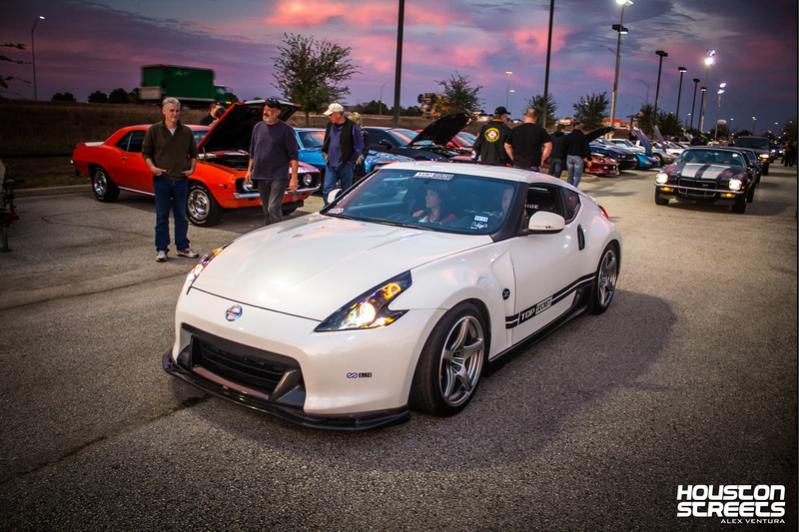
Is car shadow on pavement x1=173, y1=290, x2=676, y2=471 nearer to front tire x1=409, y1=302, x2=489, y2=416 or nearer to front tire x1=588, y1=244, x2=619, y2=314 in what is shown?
front tire x1=409, y1=302, x2=489, y2=416

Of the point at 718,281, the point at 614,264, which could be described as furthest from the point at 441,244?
the point at 718,281

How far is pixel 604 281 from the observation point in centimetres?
564

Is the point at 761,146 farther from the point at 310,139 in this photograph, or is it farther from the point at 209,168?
the point at 209,168

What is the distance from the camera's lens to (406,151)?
13.5 m

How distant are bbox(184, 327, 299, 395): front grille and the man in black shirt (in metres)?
7.94

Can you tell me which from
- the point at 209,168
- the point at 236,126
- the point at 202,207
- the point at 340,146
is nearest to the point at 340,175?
the point at 340,146

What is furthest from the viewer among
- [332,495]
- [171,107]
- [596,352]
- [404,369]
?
[171,107]

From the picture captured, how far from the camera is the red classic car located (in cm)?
920

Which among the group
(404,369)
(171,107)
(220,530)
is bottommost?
(220,530)

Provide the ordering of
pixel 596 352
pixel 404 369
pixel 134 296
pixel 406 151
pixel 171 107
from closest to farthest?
pixel 404 369
pixel 596 352
pixel 134 296
pixel 171 107
pixel 406 151

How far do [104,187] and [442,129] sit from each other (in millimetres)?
7154

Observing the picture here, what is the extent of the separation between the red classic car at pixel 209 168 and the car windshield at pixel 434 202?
15.3 feet

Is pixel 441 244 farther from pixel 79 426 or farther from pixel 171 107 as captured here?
pixel 171 107

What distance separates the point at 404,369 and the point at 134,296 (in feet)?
12.4
